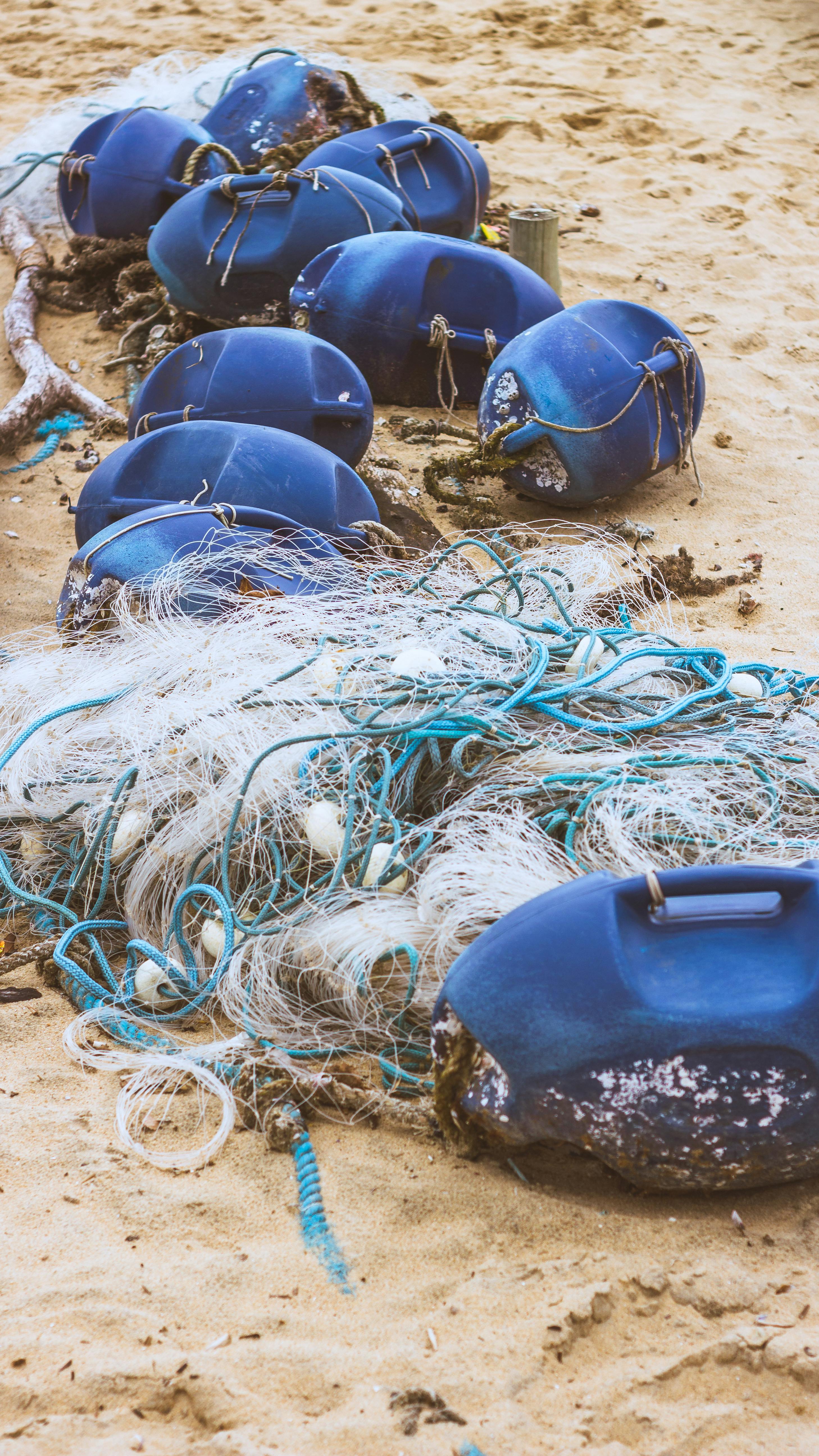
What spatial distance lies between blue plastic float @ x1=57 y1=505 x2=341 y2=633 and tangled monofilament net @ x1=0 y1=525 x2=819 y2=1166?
0.04 m

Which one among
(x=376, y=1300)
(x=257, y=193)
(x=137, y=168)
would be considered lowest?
(x=376, y=1300)

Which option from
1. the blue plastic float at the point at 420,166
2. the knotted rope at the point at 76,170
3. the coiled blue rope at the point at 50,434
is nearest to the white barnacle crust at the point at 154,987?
the coiled blue rope at the point at 50,434

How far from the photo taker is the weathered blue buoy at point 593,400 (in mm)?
4539

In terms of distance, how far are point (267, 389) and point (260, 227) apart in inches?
66.5

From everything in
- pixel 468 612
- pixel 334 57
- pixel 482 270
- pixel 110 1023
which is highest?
pixel 334 57

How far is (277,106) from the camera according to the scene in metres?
6.48

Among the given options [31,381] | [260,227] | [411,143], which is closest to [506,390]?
[260,227]

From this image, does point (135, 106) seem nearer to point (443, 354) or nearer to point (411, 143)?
point (411, 143)

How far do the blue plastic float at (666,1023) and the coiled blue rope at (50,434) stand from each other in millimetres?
4224

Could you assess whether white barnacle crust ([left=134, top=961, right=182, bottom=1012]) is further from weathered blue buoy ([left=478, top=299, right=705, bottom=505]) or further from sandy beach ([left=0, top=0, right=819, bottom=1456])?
weathered blue buoy ([left=478, top=299, right=705, bottom=505])

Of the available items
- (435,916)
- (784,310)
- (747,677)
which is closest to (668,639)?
(747,677)

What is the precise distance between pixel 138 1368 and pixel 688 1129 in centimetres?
91

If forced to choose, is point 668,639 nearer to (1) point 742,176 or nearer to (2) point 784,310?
(2) point 784,310

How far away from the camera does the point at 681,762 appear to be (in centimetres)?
256
